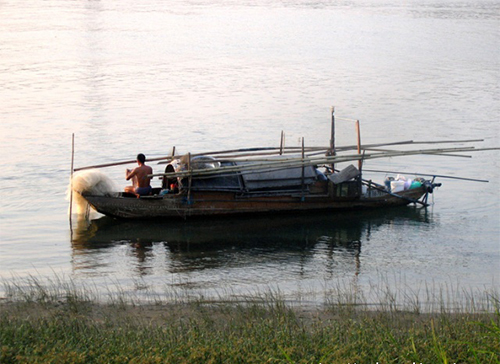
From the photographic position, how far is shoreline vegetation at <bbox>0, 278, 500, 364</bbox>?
755 centimetres

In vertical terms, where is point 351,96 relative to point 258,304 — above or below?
above

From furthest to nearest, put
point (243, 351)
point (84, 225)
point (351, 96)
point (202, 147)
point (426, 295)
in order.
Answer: point (351, 96)
point (202, 147)
point (84, 225)
point (426, 295)
point (243, 351)

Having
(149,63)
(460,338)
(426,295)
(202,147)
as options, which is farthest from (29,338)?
(149,63)

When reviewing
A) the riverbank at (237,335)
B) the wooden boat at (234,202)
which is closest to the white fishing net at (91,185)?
the wooden boat at (234,202)

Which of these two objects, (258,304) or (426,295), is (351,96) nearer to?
(426,295)

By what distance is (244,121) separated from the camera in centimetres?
2856

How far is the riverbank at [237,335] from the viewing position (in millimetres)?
7535

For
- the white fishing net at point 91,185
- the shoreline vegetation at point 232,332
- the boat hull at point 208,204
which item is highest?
the white fishing net at point 91,185

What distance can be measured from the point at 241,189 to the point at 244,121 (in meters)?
12.1

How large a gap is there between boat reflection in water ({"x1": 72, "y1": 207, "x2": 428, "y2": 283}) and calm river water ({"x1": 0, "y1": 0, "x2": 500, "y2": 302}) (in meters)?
0.06

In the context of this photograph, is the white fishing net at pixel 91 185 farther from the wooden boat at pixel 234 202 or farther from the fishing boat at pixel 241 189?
the wooden boat at pixel 234 202

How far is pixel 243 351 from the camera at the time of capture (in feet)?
25.7

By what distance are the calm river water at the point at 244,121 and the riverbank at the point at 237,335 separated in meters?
2.24

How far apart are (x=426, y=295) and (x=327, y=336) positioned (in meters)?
4.69
